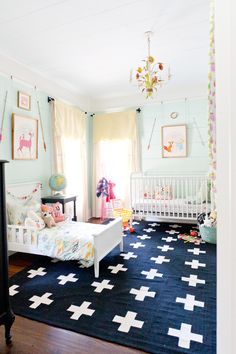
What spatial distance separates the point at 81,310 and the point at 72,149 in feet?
9.58

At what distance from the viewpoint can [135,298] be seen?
1.90 meters

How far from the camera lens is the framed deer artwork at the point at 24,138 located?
9.87ft

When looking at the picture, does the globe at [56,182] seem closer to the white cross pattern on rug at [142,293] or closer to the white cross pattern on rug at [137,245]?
the white cross pattern on rug at [137,245]

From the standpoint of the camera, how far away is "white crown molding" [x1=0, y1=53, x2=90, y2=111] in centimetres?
290

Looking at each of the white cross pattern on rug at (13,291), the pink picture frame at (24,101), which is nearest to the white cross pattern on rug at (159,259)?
the white cross pattern on rug at (13,291)

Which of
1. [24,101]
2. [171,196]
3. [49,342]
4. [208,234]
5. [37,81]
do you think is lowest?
[49,342]

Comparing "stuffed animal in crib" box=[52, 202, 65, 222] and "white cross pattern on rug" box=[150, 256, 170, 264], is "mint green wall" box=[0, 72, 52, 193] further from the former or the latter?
"white cross pattern on rug" box=[150, 256, 170, 264]

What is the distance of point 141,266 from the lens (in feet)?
8.12

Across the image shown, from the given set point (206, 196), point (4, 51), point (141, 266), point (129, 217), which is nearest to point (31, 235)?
point (141, 266)

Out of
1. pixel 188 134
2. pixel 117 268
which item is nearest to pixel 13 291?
pixel 117 268

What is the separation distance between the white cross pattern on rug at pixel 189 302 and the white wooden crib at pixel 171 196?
1.70 meters

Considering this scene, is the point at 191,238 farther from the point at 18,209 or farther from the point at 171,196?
the point at 18,209

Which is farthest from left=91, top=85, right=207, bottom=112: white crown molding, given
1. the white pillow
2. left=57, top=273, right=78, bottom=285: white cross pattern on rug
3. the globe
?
left=57, top=273, right=78, bottom=285: white cross pattern on rug

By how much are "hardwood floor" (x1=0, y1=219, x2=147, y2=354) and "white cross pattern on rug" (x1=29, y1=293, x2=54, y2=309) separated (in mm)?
179
